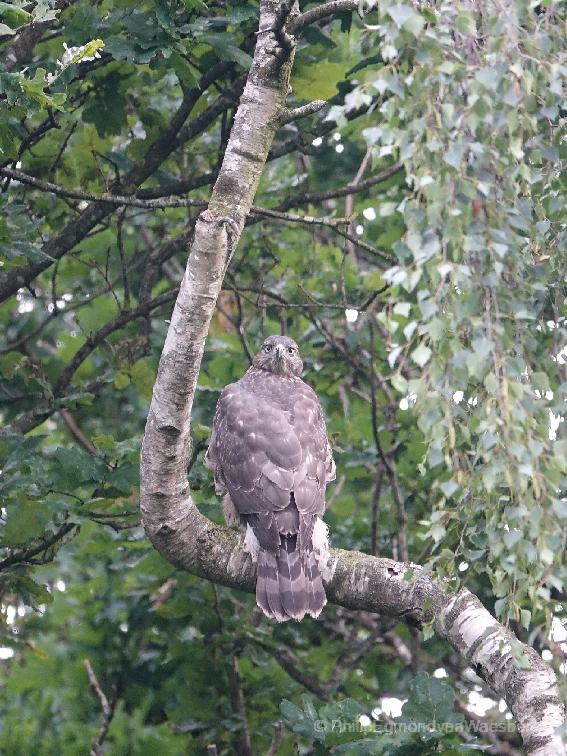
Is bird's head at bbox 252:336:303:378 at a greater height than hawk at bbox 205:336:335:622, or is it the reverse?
hawk at bbox 205:336:335:622

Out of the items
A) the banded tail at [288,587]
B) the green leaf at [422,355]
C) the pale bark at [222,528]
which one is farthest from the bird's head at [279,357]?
the green leaf at [422,355]

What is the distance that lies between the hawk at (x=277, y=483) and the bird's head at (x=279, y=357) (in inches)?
10.8

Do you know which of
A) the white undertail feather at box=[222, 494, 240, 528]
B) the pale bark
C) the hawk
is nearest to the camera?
the pale bark

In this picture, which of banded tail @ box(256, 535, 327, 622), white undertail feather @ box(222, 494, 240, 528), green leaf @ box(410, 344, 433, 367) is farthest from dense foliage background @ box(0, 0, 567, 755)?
banded tail @ box(256, 535, 327, 622)

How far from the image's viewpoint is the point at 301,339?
712cm

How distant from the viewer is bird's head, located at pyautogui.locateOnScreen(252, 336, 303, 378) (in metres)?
6.39

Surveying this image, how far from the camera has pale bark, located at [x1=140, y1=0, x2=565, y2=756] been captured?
12.6ft

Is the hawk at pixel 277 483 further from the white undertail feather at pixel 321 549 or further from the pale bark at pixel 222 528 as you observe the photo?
the pale bark at pixel 222 528

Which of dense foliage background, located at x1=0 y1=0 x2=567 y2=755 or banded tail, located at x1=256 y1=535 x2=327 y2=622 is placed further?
banded tail, located at x1=256 y1=535 x2=327 y2=622

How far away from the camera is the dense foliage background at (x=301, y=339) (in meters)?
2.65

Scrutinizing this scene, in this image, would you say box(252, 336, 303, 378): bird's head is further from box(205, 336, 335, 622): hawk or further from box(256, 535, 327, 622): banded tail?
box(256, 535, 327, 622): banded tail

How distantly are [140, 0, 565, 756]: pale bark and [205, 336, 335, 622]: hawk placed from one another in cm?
25

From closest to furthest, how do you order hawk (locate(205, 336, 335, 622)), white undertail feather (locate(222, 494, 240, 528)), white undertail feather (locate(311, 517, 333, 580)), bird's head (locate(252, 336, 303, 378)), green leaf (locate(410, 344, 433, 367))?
green leaf (locate(410, 344, 433, 367))
white undertail feather (locate(311, 517, 333, 580))
hawk (locate(205, 336, 335, 622))
white undertail feather (locate(222, 494, 240, 528))
bird's head (locate(252, 336, 303, 378))

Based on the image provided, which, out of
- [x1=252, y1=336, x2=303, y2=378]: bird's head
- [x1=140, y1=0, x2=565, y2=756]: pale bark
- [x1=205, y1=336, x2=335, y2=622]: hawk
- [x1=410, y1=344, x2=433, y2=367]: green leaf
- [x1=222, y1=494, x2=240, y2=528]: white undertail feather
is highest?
[x1=410, y1=344, x2=433, y2=367]: green leaf
